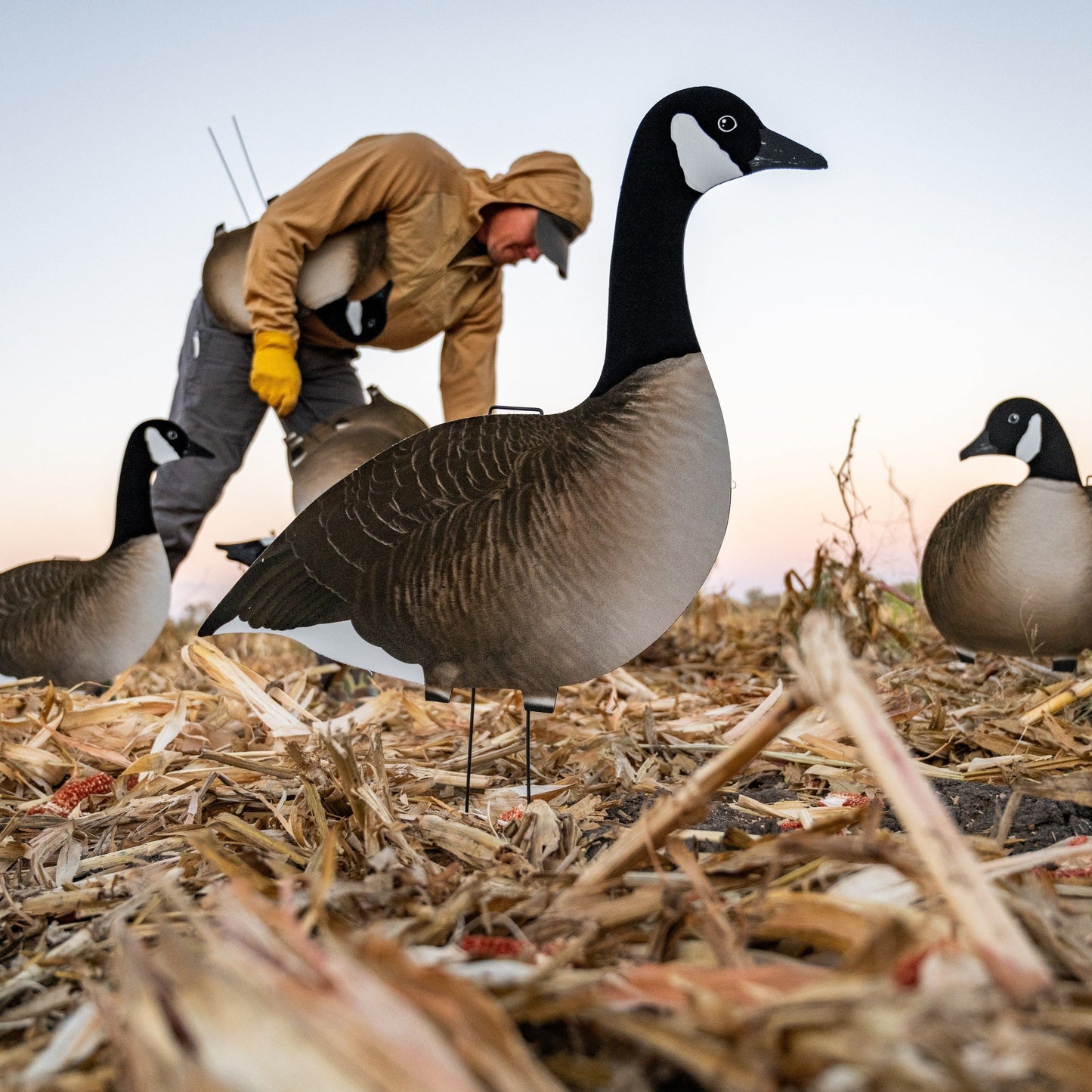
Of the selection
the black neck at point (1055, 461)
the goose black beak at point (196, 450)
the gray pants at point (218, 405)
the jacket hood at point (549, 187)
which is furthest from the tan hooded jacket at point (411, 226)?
the black neck at point (1055, 461)

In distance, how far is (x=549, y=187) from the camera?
14.3 feet

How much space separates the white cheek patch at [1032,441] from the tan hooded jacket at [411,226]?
2.27 m

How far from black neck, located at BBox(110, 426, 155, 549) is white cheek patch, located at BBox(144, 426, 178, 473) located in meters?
0.03

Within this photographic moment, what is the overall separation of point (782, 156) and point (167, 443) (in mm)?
3756

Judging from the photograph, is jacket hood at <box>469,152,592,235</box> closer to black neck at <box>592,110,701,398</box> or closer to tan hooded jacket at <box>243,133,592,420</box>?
tan hooded jacket at <box>243,133,592,420</box>

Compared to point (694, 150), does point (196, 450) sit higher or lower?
lower

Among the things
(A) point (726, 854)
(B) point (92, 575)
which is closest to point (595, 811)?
(A) point (726, 854)

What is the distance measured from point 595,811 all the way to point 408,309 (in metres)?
3.28

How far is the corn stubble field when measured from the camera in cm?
73

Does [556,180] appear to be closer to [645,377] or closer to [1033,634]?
[645,377]

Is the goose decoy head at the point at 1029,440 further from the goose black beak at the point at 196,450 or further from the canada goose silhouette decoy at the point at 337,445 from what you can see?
the goose black beak at the point at 196,450

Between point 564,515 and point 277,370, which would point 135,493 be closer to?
point 277,370

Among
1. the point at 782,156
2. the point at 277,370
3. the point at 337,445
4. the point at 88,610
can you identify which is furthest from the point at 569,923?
the point at 88,610

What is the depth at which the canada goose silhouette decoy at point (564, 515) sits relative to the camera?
211 centimetres
